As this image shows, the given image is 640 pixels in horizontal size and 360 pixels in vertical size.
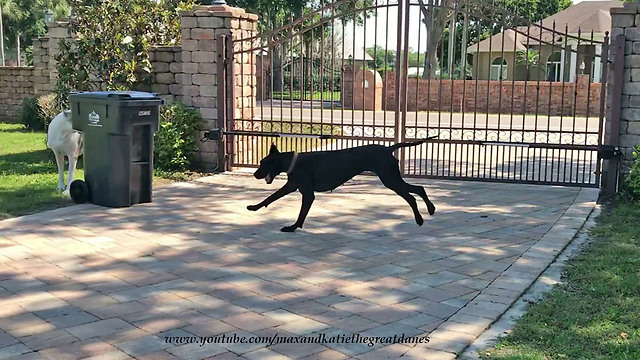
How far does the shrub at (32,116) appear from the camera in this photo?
15062 millimetres

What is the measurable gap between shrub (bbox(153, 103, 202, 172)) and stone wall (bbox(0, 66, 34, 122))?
929 cm

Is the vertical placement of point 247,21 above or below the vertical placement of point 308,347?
above

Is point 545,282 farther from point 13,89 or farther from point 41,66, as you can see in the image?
point 13,89

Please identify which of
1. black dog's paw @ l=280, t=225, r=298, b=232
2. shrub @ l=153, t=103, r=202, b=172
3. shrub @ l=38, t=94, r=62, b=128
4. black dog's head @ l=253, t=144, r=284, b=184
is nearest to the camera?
black dog's head @ l=253, t=144, r=284, b=184

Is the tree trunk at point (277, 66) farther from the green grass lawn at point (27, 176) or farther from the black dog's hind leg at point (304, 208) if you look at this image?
the black dog's hind leg at point (304, 208)

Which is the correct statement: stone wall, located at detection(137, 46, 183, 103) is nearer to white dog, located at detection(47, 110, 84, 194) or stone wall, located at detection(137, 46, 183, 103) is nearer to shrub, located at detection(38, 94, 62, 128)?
white dog, located at detection(47, 110, 84, 194)

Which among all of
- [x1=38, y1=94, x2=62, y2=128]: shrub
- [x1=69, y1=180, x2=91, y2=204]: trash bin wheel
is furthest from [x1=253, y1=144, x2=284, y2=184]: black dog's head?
[x1=38, y1=94, x2=62, y2=128]: shrub

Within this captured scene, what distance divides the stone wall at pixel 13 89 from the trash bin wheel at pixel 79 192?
11152 mm

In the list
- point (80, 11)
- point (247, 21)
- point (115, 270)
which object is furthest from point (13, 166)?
point (115, 270)

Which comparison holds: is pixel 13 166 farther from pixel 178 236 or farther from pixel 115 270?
pixel 115 270

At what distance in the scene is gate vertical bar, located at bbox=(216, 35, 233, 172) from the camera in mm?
9484

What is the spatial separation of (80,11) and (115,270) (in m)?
6.32

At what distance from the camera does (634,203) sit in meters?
7.73

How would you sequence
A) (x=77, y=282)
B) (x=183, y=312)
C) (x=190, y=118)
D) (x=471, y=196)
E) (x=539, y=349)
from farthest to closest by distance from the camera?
(x=190, y=118) < (x=471, y=196) < (x=77, y=282) < (x=183, y=312) < (x=539, y=349)
